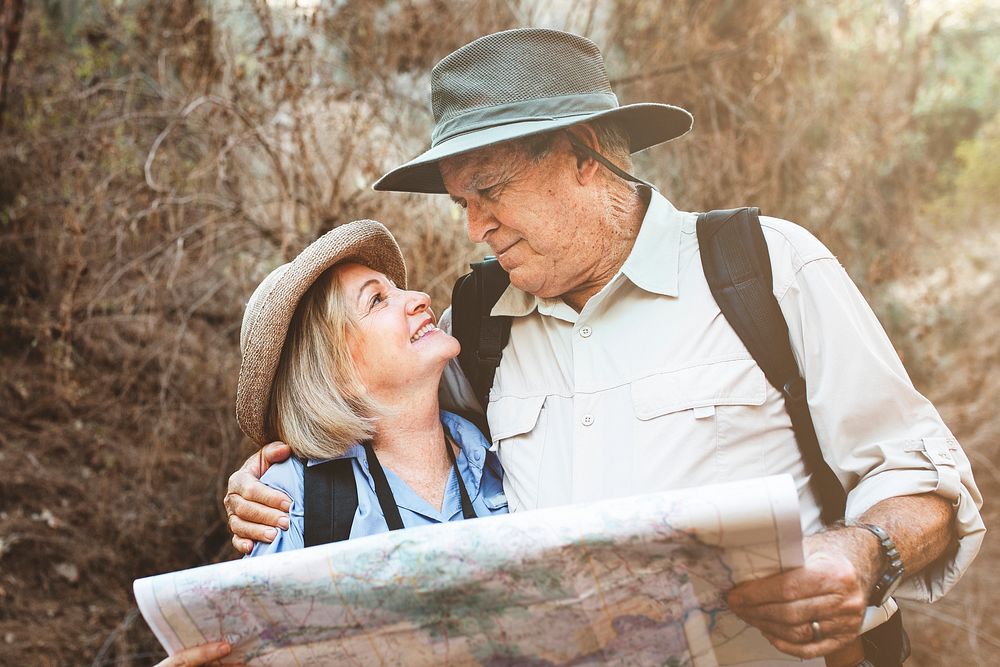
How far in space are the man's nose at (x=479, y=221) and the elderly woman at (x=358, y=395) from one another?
11.4 inches

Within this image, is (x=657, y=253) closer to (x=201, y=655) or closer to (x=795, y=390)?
(x=795, y=390)

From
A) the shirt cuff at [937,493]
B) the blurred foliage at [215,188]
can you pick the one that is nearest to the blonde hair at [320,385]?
the shirt cuff at [937,493]

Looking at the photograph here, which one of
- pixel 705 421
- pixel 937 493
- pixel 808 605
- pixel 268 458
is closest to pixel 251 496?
pixel 268 458

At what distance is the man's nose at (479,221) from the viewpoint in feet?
7.96

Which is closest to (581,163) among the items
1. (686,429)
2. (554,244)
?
(554,244)

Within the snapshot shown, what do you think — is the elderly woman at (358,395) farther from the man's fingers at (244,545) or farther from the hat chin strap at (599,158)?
the hat chin strap at (599,158)

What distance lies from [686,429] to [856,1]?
6107 mm

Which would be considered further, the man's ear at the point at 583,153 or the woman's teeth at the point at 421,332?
the woman's teeth at the point at 421,332

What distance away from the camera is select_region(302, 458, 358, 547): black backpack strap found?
2193 millimetres

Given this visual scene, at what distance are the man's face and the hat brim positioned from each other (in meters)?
0.10

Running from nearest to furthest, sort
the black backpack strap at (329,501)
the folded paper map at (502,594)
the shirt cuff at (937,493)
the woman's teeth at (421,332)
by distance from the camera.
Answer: the folded paper map at (502,594), the shirt cuff at (937,493), the black backpack strap at (329,501), the woman's teeth at (421,332)

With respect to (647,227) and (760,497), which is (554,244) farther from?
(760,497)

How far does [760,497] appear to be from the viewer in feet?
4.46

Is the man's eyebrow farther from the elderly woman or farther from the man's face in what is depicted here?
the man's face
